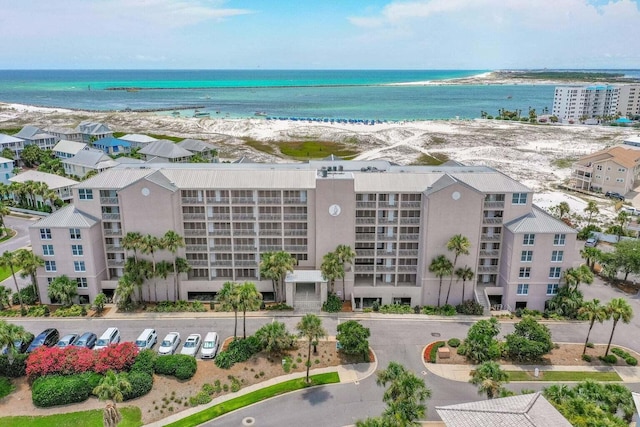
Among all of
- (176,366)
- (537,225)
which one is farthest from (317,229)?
(537,225)

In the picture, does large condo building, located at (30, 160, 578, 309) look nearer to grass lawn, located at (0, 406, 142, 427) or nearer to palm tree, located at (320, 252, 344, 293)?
palm tree, located at (320, 252, 344, 293)

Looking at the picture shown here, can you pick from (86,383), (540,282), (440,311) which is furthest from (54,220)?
(540,282)

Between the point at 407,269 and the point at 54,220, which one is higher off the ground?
the point at 54,220

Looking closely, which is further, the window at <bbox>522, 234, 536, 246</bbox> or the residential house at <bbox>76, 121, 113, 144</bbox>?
the residential house at <bbox>76, 121, 113, 144</bbox>

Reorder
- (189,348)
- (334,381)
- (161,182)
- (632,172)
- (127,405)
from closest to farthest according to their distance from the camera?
(127,405) → (334,381) → (189,348) → (161,182) → (632,172)

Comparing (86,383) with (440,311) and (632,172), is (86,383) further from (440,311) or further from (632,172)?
(632,172)

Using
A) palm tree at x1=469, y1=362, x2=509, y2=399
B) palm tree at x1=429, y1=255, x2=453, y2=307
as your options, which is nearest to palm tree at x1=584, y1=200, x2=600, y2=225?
palm tree at x1=429, y1=255, x2=453, y2=307

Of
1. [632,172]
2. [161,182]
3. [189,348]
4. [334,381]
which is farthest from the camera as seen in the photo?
[632,172]
